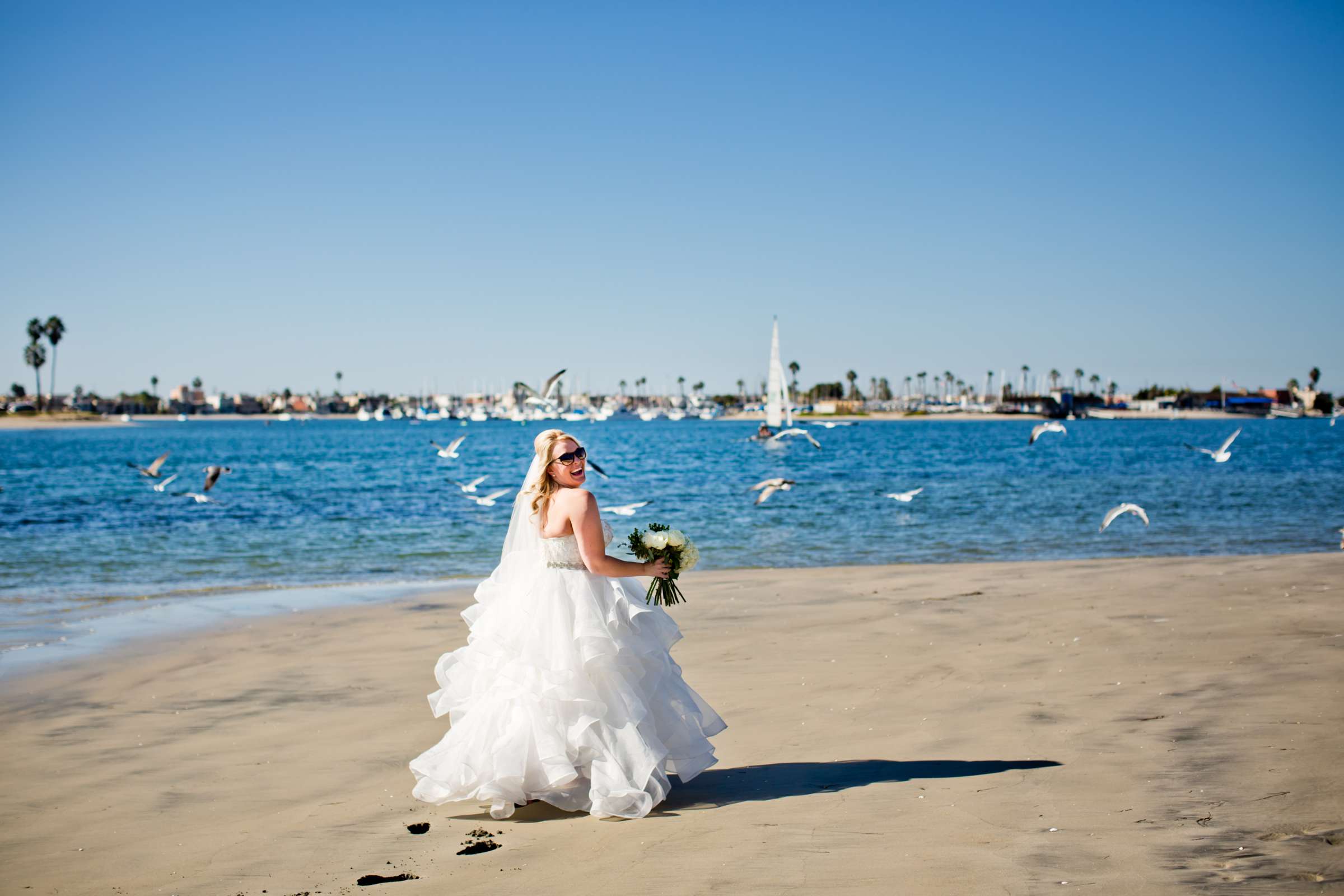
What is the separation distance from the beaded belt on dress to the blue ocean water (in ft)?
29.1

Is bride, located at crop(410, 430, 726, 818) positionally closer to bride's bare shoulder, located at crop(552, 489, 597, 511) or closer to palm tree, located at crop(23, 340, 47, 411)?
bride's bare shoulder, located at crop(552, 489, 597, 511)

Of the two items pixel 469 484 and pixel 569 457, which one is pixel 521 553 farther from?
pixel 469 484

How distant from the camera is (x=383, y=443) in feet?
380

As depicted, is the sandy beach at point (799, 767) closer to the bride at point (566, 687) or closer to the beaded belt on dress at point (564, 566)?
the bride at point (566, 687)

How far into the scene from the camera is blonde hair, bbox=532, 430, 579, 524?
557 centimetres

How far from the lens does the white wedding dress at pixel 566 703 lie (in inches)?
215

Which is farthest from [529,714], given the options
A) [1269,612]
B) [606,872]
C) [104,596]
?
[104,596]

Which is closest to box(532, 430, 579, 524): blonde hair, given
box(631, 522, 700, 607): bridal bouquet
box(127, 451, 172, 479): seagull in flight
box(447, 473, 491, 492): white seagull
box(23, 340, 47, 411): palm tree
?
box(631, 522, 700, 607): bridal bouquet

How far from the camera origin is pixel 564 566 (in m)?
5.62

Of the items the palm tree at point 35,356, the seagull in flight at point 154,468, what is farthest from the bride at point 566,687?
the palm tree at point 35,356

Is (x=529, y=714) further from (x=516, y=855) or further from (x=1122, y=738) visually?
(x=1122, y=738)

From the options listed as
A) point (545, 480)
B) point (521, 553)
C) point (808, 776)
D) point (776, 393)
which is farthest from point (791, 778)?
point (776, 393)

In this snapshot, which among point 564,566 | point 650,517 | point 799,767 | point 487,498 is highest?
point 564,566

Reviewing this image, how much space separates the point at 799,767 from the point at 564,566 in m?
2.08
